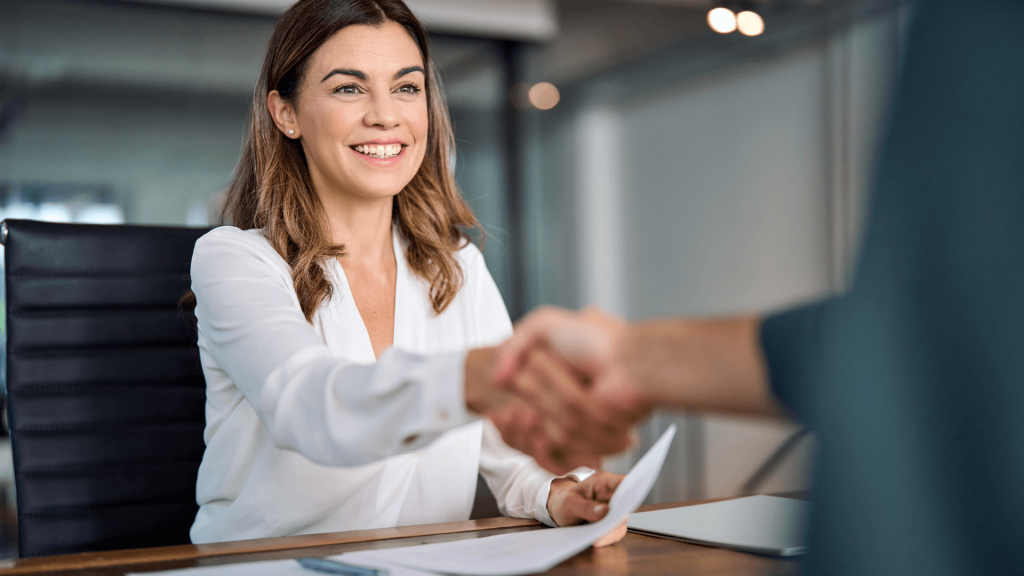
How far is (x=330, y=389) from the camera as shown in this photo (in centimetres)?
80

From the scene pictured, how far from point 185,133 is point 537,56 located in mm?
2059

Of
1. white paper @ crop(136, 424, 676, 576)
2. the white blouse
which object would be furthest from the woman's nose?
white paper @ crop(136, 424, 676, 576)

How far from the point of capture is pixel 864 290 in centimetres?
46

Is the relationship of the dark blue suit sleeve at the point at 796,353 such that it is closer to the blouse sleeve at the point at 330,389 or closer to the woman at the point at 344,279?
the blouse sleeve at the point at 330,389

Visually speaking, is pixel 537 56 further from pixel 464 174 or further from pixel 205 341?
pixel 205 341

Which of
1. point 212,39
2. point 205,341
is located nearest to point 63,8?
point 212,39

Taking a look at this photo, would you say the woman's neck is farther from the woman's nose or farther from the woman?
the woman's nose

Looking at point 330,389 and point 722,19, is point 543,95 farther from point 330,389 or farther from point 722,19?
point 330,389

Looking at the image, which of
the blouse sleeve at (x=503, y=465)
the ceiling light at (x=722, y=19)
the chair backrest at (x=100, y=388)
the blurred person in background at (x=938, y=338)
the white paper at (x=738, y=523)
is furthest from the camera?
the ceiling light at (x=722, y=19)

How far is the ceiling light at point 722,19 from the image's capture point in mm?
3984

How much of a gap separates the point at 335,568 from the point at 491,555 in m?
0.15

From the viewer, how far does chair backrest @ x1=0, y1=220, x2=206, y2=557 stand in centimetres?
130

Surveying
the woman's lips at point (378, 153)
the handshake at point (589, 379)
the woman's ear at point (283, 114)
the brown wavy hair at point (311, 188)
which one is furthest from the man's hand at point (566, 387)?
the woman's ear at point (283, 114)

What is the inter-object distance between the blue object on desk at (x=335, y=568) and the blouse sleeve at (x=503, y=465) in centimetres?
33
